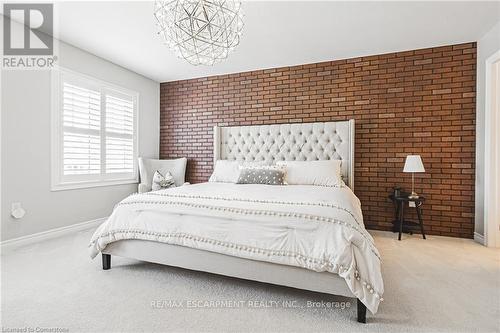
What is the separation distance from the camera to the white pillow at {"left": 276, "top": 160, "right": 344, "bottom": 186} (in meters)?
3.37

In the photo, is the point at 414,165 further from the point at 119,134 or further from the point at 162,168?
the point at 119,134

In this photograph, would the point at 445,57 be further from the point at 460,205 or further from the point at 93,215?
the point at 93,215

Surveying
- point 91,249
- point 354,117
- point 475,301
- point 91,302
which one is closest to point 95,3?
point 91,249

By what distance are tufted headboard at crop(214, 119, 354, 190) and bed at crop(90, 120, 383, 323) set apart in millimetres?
1779

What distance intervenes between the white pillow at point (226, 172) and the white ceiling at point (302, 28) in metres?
1.60

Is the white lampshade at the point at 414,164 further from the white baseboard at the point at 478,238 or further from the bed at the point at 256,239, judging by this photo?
the bed at the point at 256,239

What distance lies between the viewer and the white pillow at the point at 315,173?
3373 millimetres

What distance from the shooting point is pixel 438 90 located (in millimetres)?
3506

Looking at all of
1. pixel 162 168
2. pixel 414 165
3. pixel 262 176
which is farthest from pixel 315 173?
pixel 162 168

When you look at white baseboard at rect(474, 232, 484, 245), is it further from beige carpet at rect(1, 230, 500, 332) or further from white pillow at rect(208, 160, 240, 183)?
white pillow at rect(208, 160, 240, 183)

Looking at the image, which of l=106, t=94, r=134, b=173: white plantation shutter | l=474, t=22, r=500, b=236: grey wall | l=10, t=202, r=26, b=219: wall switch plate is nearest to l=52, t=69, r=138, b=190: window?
l=106, t=94, r=134, b=173: white plantation shutter

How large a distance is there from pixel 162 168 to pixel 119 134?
0.89 meters

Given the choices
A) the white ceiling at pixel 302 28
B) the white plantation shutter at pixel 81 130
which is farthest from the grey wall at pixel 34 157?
the white ceiling at pixel 302 28

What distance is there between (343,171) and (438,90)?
5.29 ft
